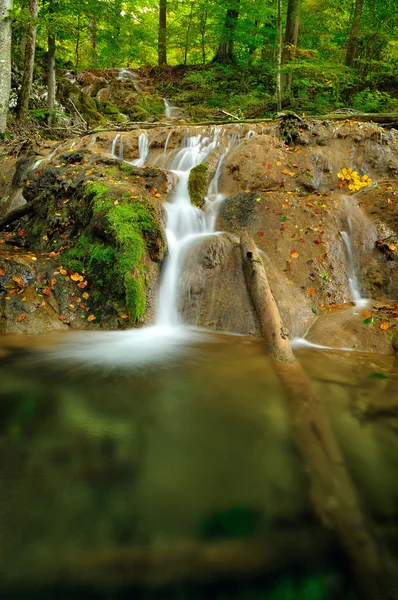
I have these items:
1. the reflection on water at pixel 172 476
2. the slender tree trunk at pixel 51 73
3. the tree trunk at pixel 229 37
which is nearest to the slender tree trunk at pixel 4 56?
the slender tree trunk at pixel 51 73

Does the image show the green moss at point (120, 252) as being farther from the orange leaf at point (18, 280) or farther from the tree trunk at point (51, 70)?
the tree trunk at point (51, 70)

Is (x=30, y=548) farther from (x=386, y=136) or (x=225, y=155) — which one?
(x=386, y=136)

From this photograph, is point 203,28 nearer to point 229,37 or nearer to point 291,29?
point 229,37

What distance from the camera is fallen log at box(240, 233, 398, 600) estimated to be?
154 centimetres

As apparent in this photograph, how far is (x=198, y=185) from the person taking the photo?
661cm

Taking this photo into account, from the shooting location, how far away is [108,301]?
4.68m

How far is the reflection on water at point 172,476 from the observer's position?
59.8 inches

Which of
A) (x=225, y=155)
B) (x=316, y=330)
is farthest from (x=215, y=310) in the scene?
(x=225, y=155)

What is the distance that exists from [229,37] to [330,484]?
62.1ft

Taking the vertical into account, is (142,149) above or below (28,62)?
below

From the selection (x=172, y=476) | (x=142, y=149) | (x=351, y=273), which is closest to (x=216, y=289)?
(x=351, y=273)

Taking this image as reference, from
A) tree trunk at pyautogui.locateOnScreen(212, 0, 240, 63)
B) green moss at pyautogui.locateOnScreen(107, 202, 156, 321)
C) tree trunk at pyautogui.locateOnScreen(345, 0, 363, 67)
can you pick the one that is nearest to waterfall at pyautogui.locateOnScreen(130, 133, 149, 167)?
green moss at pyautogui.locateOnScreen(107, 202, 156, 321)

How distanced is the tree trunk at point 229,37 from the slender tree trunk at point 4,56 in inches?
348

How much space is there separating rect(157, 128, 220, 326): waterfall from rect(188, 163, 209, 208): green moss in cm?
12
